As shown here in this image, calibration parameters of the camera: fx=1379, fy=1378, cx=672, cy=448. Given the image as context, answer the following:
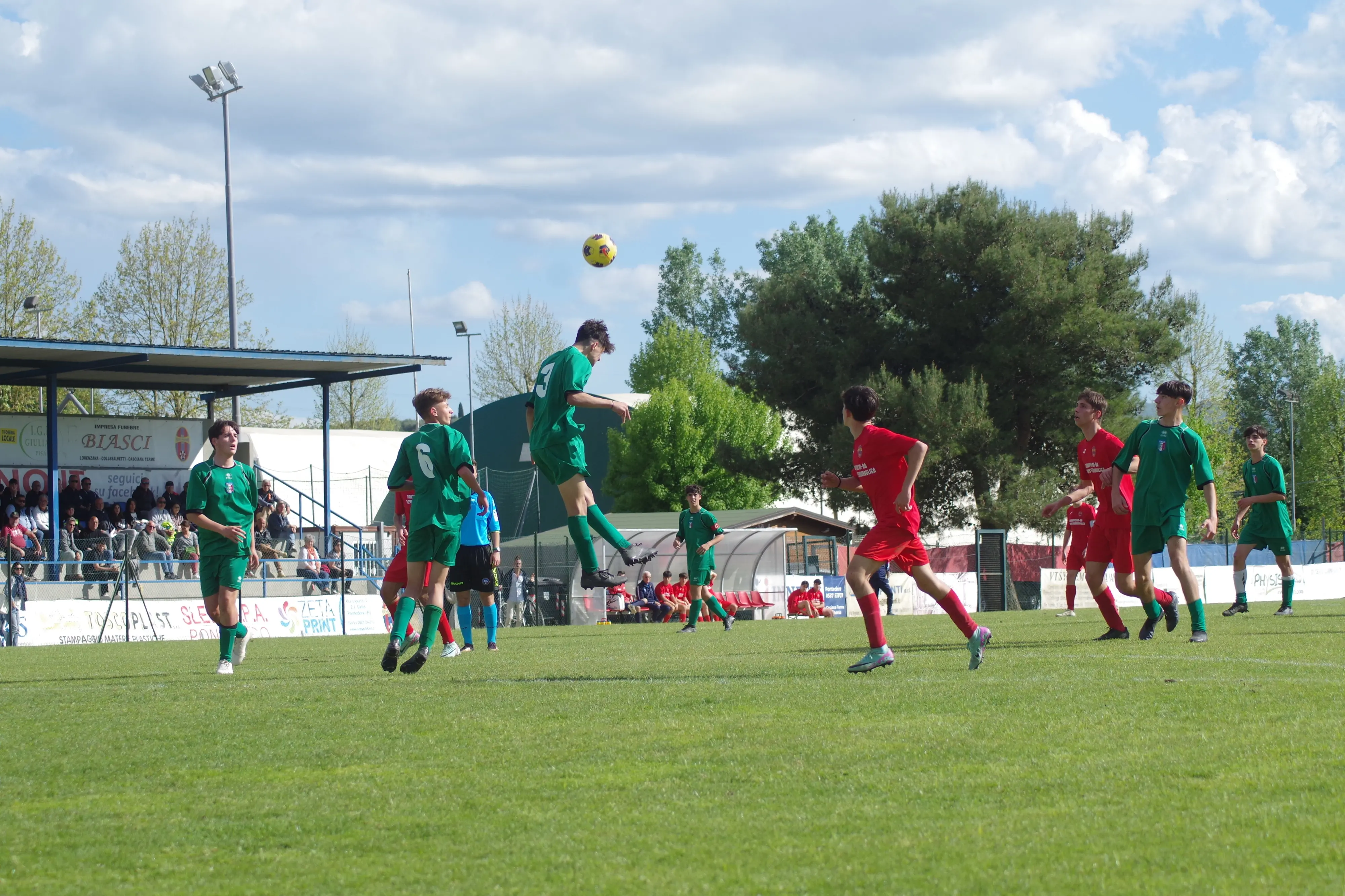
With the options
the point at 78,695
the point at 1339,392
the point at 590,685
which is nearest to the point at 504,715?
the point at 590,685

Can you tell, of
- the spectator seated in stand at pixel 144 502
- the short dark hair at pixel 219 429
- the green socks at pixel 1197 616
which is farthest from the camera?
the spectator seated in stand at pixel 144 502

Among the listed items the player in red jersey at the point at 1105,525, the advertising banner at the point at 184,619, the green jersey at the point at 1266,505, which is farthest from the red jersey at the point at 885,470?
the advertising banner at the point at 184,619

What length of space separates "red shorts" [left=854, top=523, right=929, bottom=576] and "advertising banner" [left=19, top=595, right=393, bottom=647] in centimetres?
1589

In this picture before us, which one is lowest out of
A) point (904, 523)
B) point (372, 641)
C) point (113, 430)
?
point (372, 641)

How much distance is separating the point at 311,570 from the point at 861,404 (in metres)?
22.9

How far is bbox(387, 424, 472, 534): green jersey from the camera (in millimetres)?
9391

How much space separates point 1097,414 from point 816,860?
362 inches

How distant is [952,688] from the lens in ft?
23.7

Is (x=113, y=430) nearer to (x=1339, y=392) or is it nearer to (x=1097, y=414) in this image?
(x=1097, y=414)

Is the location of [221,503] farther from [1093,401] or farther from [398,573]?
[1093,401]

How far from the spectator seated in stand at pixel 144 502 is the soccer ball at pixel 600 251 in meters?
19.4

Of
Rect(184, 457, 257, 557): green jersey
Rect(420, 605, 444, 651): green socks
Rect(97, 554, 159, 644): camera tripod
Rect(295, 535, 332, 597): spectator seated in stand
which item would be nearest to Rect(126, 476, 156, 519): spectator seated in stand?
Rect(295, 535, 332, 597): spectator seated in stand

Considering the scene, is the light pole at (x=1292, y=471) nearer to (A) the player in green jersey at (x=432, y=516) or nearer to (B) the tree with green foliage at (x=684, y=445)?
(B) the tree with green foliage at (x=684, y=445)

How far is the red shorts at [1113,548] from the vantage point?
11.7m
